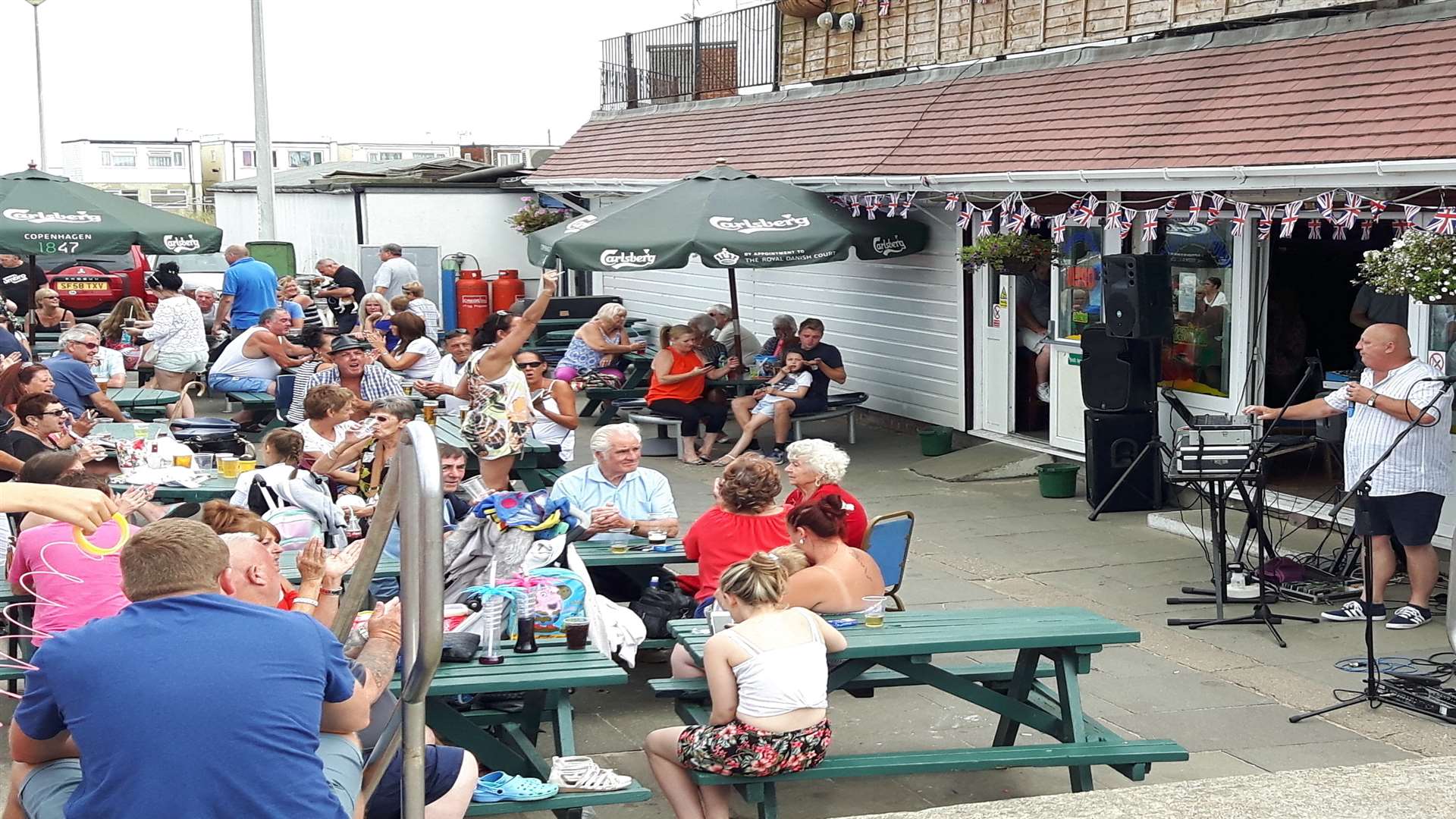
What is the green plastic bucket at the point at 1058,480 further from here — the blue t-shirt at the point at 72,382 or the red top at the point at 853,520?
the blue t-shirt at the point at 72,382

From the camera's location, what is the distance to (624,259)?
12.4 metres

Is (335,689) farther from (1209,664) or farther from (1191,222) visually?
(1191,222)

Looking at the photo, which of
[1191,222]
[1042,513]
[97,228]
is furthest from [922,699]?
[97,228]

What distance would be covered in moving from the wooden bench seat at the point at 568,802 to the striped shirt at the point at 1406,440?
15.6 ft

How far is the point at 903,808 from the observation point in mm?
5477

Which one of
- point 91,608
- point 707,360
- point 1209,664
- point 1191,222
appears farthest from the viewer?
point 707,360

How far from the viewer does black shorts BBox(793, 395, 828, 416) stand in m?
13.0

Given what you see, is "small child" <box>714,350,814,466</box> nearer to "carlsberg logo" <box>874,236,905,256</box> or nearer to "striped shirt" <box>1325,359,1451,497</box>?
"carlsberg logo" <box>874,236,905,256</box>

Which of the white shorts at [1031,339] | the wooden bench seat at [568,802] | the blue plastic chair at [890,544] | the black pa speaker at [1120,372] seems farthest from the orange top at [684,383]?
the wooden bench seat at [568,802]

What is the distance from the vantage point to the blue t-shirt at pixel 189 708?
10.7 feet

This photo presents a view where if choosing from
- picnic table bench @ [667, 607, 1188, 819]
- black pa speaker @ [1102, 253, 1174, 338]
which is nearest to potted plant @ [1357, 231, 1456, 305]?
black pa speaker @ [1102, 253, 1174, 338]

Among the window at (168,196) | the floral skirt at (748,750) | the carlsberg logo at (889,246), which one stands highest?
the window at (168,196)

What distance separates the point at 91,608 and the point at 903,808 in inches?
115

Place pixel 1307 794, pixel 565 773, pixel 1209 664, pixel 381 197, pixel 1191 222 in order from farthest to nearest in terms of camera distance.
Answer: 1. pixel 381 197
2. pixel 1191 222
3. pixel 1209 664
4. pixel 565 773
5. pixel 1307 794
